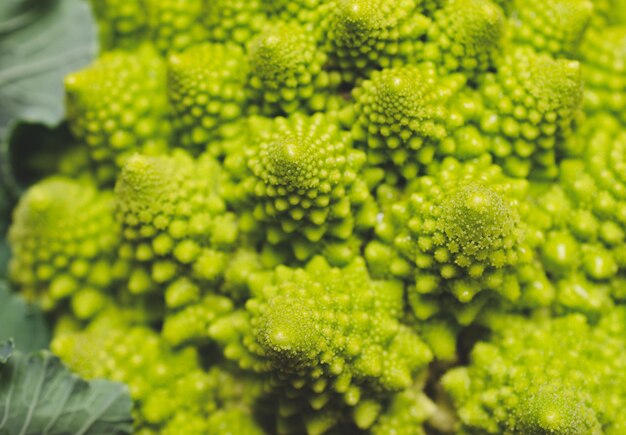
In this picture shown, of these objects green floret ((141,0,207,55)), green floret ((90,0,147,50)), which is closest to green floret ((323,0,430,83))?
green floret ((141,0,207,55))

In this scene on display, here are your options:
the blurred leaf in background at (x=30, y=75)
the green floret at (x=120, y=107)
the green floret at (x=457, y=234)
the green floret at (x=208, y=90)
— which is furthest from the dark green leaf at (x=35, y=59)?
the green floret at (x=457, y=234)

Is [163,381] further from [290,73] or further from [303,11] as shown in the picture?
[303,11]

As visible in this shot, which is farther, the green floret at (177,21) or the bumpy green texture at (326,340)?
the green floret at (177,21)

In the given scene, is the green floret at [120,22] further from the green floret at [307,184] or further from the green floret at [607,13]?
the green floret at [607,13]

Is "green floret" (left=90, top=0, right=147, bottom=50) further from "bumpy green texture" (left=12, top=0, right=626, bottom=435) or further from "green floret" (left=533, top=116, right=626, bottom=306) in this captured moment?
"green floret" (left=533, top=116, right=626, bottom=306)

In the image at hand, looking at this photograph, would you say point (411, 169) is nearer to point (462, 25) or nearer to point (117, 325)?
point (462, 25)
